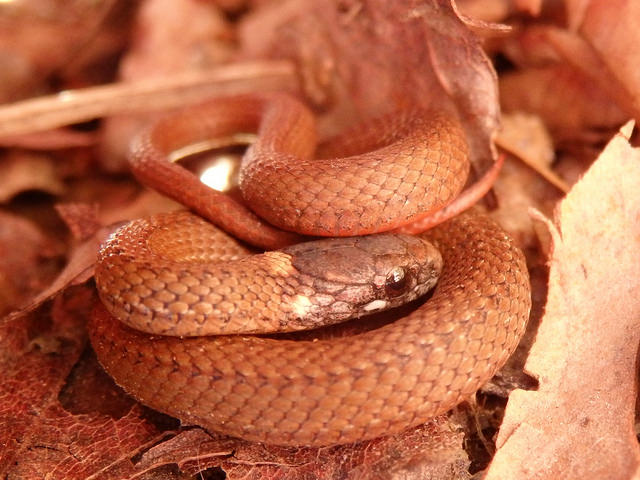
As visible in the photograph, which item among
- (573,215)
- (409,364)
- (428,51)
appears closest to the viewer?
(409,364)

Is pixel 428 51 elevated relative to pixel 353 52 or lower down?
elevated

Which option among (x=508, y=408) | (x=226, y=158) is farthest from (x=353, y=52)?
(x=508, y=408)

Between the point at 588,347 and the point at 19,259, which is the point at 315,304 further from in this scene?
the point at 19,259

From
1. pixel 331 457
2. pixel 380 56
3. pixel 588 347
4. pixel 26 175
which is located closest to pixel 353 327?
pixel 331 457

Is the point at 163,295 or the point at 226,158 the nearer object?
the point at 163,295

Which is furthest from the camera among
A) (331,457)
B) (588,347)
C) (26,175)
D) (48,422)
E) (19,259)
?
(26,175)

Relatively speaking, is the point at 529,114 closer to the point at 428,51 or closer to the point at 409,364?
the point at 428,51

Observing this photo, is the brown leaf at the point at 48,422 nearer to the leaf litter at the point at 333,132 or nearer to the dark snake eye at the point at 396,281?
the leaf litter at the point at 333,132

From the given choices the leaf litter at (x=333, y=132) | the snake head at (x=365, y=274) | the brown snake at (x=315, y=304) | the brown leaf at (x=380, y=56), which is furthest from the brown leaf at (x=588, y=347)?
the brown leaf at (x=380, y=56)
